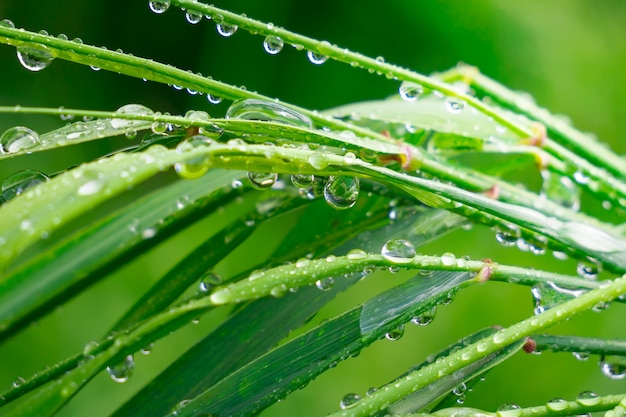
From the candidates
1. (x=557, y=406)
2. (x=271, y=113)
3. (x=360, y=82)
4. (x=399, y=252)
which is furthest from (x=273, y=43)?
(x=360, y=82)

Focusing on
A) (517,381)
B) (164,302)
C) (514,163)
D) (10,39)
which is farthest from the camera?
(517,381)

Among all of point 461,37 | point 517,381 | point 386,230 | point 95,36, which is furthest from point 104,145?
point 386,230

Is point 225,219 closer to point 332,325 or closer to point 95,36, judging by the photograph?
point 95,36

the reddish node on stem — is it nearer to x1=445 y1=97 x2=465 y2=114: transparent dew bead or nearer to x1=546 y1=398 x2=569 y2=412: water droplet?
x1=546 y1=398 x2=569 y2=412: water droplet

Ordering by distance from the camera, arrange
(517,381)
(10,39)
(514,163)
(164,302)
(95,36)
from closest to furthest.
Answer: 1. (10,39)
2. (164,302)
3. (514,163)
4. (517,381)
5. (95,36)

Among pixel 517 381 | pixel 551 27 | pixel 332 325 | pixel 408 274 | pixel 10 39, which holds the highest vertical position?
pixel 551 27

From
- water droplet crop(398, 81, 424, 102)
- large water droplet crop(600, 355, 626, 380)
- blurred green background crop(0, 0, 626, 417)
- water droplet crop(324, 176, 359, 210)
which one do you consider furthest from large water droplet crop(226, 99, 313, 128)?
blurred green background crop(0, 0, 626, 417)

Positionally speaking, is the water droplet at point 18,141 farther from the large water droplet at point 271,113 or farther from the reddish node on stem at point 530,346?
the reddish node on stem at point 530,346
